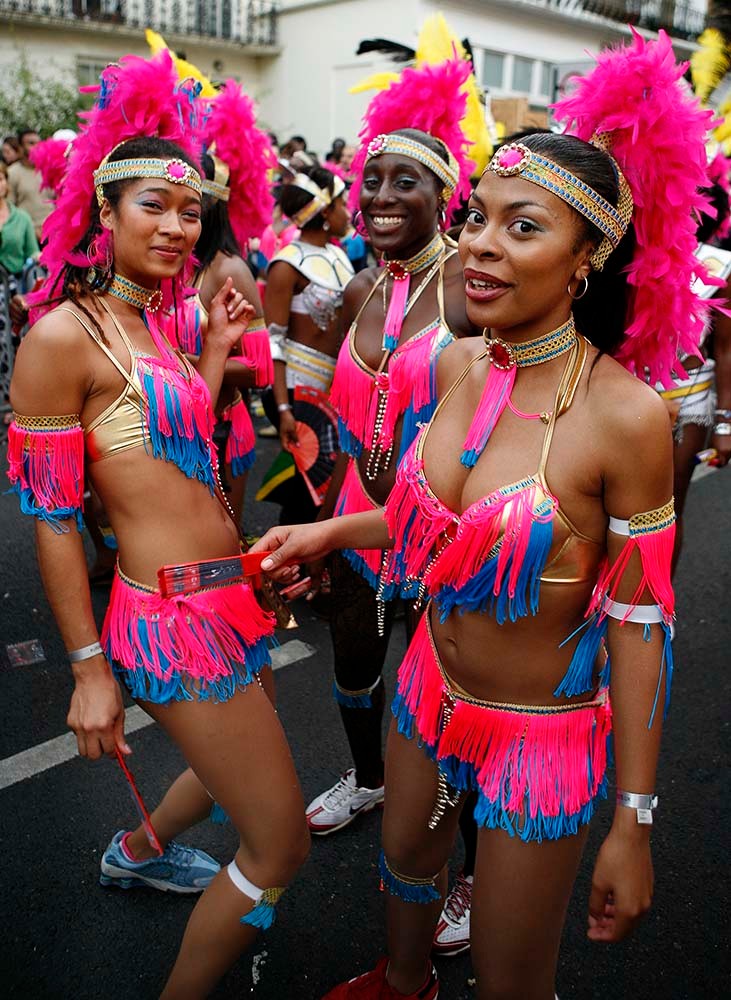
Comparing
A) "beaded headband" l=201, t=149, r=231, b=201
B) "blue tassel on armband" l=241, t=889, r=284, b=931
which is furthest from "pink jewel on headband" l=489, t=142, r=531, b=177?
"beaded headband" l=201, t=149, r=231, b=201

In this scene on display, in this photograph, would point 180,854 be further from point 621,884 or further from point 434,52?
point 434,52

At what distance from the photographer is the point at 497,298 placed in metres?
1.64

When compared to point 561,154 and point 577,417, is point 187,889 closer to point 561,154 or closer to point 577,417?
point 577,417

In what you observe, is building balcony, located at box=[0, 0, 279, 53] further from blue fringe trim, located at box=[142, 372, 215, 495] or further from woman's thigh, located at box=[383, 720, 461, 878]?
woman's thigh, located at box=[383, 720, 461, 878]

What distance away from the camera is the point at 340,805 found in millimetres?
2986

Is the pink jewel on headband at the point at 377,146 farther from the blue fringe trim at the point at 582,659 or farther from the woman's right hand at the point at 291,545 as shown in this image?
the blue fringe trim at the point at 582,659

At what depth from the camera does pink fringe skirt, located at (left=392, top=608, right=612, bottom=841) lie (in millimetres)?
1691

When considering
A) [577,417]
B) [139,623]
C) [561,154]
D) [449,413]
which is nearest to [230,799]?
[139,623]

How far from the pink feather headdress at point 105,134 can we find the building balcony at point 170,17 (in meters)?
18.7

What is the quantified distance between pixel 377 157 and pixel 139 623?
1.82 meters

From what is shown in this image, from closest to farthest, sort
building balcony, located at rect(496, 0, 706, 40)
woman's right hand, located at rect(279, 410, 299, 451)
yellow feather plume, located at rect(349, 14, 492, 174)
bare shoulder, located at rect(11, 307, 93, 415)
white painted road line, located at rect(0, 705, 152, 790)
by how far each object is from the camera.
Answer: bare shoulder, located at rect(11, 307, 93, 415), white painted road line, located at rect(0, 705, 152, 790), yellow feather plume, located at rect(349, 14, 492, 174), woman's right hand, located at rect(279, 410, 299, 451), building balcony, located at rect(496, 0, 706, 40)

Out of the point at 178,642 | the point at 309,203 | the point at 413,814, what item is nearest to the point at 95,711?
the point at 178,642

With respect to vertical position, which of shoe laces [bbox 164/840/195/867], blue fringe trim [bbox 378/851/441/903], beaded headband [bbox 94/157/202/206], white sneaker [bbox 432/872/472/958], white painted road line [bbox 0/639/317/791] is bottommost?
white painted road line [bbox 0/639/317/791]

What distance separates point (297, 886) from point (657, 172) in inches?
92.0
